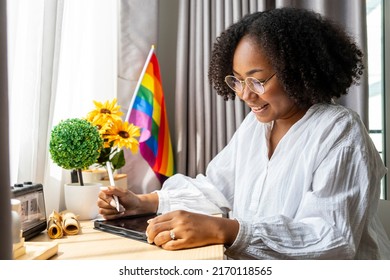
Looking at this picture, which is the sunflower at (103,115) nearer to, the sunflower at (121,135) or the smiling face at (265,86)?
the sunflower at (121,135)

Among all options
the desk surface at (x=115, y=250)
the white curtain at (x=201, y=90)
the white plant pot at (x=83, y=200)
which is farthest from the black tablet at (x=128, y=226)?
the white curtain at (x=201, y=90)

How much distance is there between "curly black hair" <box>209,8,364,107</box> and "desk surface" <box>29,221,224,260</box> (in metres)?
0.35

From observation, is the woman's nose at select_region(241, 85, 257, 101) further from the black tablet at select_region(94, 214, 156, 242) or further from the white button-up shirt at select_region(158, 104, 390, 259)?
the black tablet at select_region(94, 214, 156, 242)

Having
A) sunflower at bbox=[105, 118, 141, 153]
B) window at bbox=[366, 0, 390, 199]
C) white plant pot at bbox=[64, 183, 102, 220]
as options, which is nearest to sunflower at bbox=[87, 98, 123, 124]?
sunflower at bbox=[105, 118, 141, 153]

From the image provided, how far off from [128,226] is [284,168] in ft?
0.95

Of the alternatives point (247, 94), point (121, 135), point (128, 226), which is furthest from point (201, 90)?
point (128, 226)

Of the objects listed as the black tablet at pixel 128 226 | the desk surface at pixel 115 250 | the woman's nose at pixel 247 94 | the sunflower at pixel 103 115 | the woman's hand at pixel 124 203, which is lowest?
the desk surface at pixel 115 250

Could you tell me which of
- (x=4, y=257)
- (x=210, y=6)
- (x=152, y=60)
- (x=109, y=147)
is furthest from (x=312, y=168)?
(x=210, y=6)

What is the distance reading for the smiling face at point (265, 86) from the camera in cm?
91

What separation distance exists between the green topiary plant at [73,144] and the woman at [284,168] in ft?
0.32

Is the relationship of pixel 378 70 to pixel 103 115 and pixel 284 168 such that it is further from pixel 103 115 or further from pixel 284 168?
pixel 103 115

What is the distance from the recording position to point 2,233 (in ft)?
1.25

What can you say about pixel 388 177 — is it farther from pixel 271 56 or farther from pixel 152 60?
pixel 152 60

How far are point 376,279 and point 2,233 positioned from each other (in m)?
0.45
